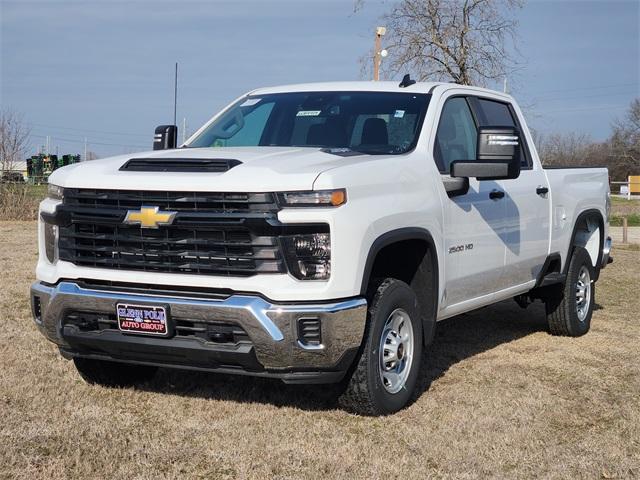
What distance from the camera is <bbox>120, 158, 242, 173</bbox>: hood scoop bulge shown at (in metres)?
4.70

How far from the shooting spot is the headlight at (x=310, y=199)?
176 inches

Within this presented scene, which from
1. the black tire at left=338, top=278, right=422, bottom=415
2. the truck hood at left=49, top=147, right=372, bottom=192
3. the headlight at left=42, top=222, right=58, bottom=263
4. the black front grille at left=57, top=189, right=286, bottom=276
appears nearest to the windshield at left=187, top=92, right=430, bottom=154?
the truck hood at left=49, top=147, right=372, bottom=192

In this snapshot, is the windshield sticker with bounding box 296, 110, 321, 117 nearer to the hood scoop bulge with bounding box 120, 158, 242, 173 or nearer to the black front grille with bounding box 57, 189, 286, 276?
the hood scoop bulge with bounding box 120, 158, 242, 173

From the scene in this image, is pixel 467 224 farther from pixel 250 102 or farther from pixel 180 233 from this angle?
pixel 180 233

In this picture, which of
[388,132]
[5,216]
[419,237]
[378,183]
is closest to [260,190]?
[378,183]

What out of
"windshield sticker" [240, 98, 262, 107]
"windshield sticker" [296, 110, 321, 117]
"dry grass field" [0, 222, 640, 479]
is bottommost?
"dry grass field" [0, 222, 640, 479]

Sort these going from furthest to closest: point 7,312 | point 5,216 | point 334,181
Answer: point 5,216 < point 7,312 < point 334,181

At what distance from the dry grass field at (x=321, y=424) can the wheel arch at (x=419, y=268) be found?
1.86ft

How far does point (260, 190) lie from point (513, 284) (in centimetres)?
299

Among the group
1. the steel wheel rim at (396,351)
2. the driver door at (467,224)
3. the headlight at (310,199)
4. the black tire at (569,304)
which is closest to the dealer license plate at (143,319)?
the headlight at (310,199)

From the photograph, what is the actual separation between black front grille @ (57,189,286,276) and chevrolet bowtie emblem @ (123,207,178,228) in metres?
0.03

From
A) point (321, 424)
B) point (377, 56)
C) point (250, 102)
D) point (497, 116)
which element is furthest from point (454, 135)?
point (377, 56)

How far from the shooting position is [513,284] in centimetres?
680

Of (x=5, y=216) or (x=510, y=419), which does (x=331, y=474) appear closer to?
(x=510, y=419)
